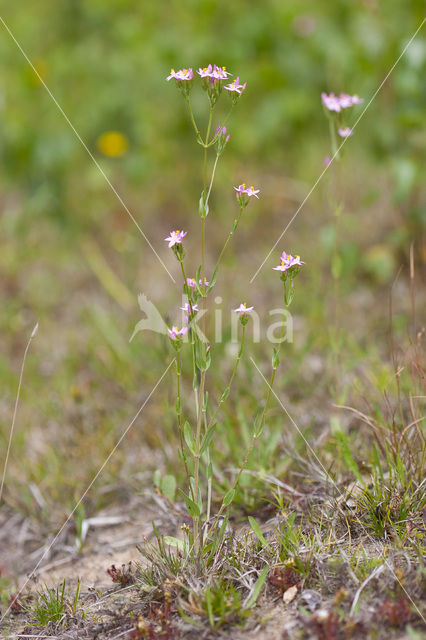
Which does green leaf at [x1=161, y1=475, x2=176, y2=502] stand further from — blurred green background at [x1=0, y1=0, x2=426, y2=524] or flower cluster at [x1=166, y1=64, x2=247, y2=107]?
flower cluster at [x1=166, y1=64, x2=247, y2=107]

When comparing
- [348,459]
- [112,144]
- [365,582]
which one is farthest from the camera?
[112,144]

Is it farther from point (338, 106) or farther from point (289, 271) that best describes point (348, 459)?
point (338, 106)

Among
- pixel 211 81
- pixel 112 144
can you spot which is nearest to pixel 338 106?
pixel 211 81

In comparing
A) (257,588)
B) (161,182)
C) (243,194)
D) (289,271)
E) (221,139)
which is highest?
(161,182)

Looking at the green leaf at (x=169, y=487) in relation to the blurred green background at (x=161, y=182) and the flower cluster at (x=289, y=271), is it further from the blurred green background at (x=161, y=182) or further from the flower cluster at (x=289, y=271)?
the flower cluster at (x=289, y=271)

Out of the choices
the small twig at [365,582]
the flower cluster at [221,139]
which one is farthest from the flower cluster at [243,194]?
the small twig at [365,582]

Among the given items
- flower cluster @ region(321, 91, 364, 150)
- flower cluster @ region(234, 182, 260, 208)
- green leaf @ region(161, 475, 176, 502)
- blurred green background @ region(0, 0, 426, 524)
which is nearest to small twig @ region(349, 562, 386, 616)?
green leaf @ region(161, 475, 176, 502)

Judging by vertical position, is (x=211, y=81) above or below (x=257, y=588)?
above
